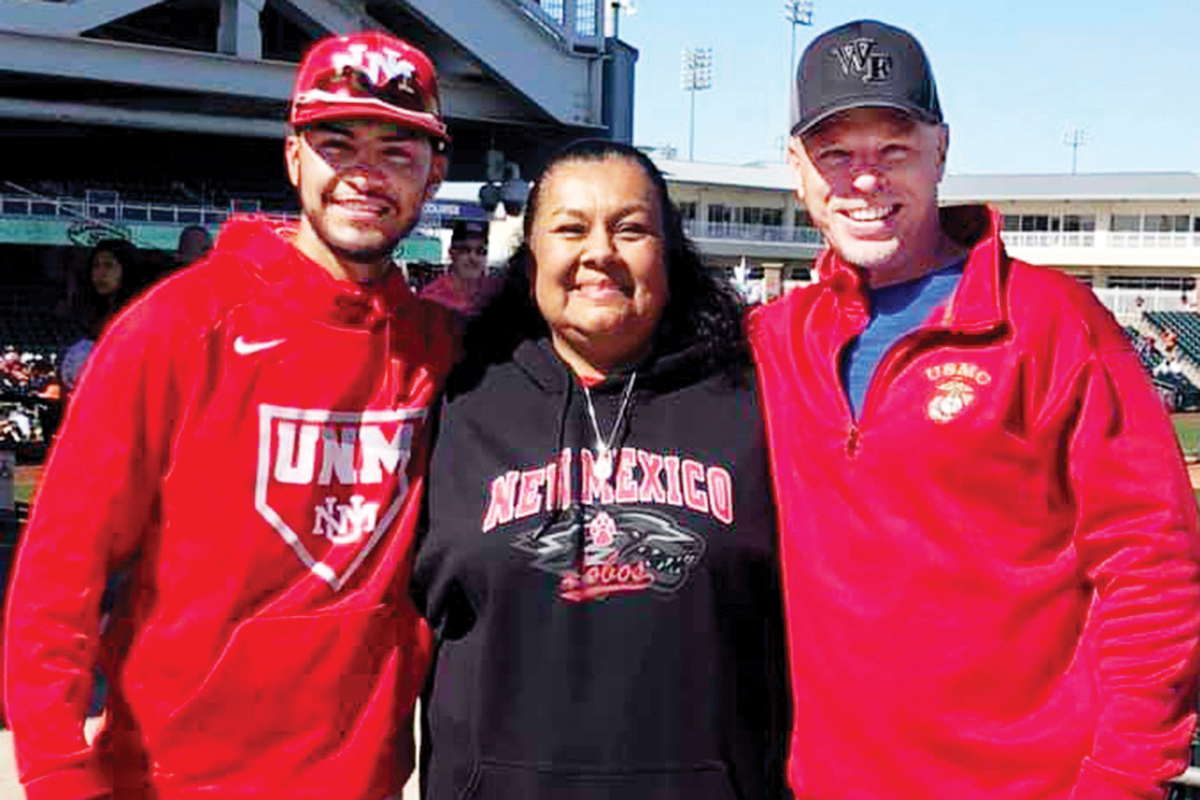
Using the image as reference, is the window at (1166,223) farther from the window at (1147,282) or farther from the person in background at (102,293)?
the person in background at (102,293)

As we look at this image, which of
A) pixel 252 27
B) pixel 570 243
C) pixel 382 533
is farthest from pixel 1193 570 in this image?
pixel 252 27

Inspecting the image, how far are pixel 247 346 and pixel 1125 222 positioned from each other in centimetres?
7114

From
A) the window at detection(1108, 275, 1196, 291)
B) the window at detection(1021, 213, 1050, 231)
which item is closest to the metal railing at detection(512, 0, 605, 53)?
the window at detection(1108, 275, 1196, 291)

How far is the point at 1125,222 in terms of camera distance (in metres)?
68.1

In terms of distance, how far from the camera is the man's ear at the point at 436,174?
2.74 m

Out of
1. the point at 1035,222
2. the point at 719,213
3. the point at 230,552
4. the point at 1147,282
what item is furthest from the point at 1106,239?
the point at 230,552

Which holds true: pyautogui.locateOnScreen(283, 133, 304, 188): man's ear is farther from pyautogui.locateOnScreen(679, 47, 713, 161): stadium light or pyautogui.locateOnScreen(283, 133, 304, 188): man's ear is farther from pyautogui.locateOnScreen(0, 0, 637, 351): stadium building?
pyautogui.locateOnScreen(679, 47, 713, 161): stadium light

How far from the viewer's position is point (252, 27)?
11.6 meters

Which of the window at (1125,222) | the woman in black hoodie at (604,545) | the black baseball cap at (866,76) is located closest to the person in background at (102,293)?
the woman in black hoodie at (604,545)

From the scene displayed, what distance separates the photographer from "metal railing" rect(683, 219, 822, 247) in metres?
69.7

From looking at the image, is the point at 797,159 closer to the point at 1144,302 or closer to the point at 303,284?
the point at 303,284

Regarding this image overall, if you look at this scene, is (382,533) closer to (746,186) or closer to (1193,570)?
(1193,570)

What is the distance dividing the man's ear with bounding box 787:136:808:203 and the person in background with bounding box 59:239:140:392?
4.82 m

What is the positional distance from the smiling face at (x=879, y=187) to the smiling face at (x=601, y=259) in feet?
1.14
